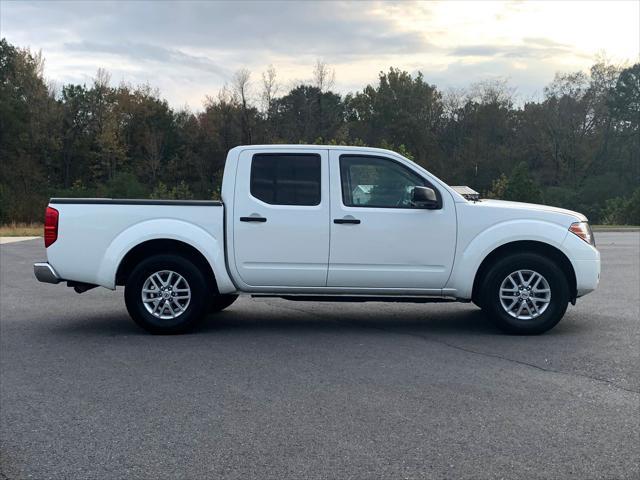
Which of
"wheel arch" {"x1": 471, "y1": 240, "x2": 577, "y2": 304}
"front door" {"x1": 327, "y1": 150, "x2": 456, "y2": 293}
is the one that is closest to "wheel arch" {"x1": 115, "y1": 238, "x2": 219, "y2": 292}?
"front door" {"x1": 327, "y1": 150, "x2": 456, "y2": 293}

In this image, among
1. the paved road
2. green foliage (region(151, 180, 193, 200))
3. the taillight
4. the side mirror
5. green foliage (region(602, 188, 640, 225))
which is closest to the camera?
the paved road

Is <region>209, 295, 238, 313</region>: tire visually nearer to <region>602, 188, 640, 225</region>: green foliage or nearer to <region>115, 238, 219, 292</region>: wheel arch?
<region>115, 238, 219, 292</region>: wheel arch

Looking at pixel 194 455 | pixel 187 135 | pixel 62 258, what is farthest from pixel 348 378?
pixel 187 135

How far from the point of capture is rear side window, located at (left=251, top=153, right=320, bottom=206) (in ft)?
24.9

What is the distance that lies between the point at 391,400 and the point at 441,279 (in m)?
2.54

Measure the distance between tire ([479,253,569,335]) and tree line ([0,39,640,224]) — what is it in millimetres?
45061

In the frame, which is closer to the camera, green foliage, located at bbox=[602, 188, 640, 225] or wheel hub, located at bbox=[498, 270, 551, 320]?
wheel hub, located at bbox=[498, 270, 551, 320]

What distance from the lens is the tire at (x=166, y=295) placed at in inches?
294


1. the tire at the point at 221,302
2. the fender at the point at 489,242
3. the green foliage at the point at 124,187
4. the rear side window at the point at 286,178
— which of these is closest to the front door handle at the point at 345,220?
the rear side window at the point at 286,178

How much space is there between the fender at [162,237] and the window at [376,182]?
1.51m

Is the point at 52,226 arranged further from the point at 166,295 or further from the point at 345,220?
the point at 345,220

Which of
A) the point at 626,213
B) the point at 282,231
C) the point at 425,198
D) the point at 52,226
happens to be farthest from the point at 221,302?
the point at 626,213

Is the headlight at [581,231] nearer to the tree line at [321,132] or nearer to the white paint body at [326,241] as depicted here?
the white paint body at [326,241]

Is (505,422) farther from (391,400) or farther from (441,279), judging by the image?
(441,279)
